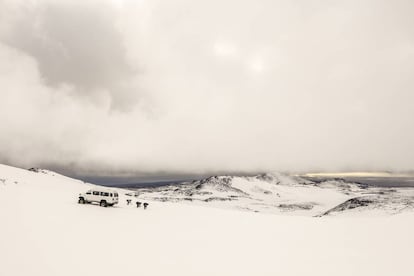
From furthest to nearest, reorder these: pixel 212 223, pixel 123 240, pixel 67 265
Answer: pixel 212 223
pixel 123 240
pixel 67 265

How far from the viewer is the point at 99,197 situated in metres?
31.7

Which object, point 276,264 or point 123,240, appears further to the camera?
point 123,240

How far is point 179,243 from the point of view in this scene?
53.0ft

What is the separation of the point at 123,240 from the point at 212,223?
986cm

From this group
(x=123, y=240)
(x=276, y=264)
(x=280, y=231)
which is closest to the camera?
(x=276, y=264)

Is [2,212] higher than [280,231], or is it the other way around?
[2,212]

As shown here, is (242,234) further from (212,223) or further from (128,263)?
(128,263)

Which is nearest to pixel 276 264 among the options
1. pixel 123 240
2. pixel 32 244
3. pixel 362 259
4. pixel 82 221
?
pixel 362 259

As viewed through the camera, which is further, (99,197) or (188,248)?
(99,197)

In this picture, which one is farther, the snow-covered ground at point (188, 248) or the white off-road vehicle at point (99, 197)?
the white off-road vehicle at point (99, 197)

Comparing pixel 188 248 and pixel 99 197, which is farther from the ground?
pixel 99 197

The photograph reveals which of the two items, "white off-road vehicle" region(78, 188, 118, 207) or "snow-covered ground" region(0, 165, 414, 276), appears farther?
"white off-road vehicle" region(78, 188, 118, 207)

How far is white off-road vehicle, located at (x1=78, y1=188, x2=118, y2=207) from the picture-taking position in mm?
31516

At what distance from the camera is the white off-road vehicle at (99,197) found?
31.5 meters
